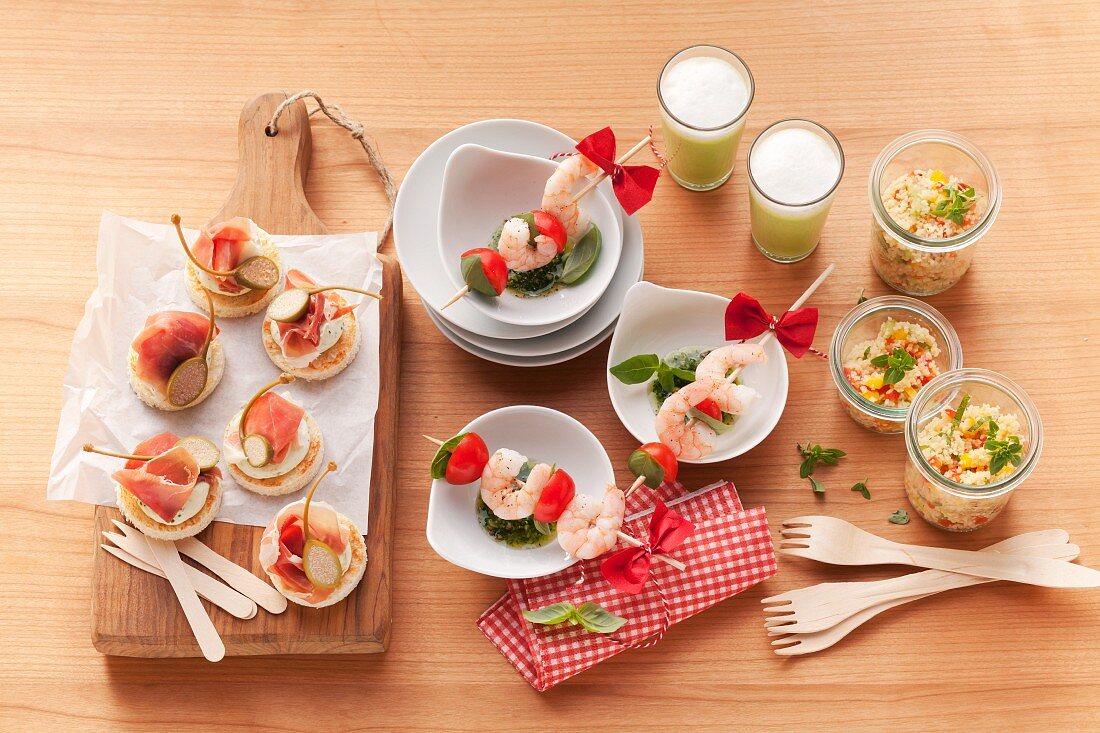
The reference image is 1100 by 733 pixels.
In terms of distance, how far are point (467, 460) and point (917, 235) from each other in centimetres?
112

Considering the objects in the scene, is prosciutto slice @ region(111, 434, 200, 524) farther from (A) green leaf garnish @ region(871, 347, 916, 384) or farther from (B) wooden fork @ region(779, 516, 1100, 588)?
(A) green leaf garnish @ region(871, 347, 916, 384)

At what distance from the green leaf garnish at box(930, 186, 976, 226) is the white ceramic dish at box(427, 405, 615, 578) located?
3.05ft

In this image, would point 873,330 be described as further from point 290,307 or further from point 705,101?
point 290,307

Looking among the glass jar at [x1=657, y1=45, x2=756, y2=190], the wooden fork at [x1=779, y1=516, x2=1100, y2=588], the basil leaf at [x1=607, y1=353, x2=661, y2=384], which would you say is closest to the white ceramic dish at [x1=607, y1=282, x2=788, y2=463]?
the basil leaf at [x1=607, y1=353, x2=661, y2=384]

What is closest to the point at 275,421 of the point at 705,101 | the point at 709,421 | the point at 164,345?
the point at 164,345

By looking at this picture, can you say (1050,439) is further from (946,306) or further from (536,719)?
(536,719)

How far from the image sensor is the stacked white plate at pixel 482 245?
2.35 metres

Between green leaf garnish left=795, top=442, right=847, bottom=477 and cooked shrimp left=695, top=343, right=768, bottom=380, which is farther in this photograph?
green leaf garnish left=795, top=442, right=847, bottom=477

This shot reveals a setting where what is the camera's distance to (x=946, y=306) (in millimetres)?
2449

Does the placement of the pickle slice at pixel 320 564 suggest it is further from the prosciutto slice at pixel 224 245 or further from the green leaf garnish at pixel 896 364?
the green leaf garnish at pixel 896 364

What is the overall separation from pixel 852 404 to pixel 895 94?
0.83 m

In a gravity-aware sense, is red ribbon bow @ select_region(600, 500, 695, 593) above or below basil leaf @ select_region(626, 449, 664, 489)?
below

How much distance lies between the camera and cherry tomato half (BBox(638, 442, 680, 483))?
2.21 metres

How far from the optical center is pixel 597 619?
2215mm
